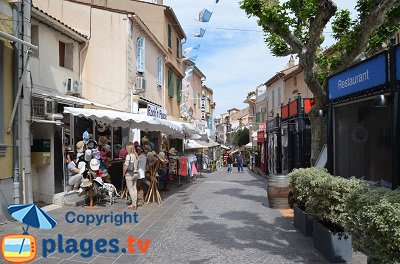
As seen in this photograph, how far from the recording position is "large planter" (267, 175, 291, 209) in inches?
400

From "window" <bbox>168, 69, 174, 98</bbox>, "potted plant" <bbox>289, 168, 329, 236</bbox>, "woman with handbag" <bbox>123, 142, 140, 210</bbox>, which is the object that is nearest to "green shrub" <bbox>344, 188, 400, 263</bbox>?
"potted plant" <bbox>289, 168, 329, 236</bbox>

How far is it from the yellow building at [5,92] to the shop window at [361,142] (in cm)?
649

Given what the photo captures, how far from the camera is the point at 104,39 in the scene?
50.0 ft

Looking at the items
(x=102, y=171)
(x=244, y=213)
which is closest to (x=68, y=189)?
(x=102, y=171)

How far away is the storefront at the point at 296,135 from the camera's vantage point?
15250mm

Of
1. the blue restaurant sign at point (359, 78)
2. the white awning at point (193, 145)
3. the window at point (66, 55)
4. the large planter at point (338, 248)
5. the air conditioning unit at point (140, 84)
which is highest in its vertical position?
the window at point (66, 55)

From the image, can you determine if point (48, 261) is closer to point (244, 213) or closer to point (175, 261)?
point (175, 261)

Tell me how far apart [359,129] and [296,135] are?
333 inches

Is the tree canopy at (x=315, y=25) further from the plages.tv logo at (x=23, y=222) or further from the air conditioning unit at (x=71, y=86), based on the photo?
the plages.tv logo at (x=23, y=222)

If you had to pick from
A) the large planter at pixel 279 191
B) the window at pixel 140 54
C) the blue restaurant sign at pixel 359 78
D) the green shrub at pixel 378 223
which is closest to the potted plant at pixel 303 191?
the blue restaurant sign at pixel 359 78

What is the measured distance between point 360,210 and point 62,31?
1081 centimetres

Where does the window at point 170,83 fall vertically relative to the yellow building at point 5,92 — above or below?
above

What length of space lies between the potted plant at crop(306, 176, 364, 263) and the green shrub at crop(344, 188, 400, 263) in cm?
151

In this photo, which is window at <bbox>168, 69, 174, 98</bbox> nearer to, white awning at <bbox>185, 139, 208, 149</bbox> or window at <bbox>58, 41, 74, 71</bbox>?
white awning at <bbox>185, 139, 208, 149</bbox>
